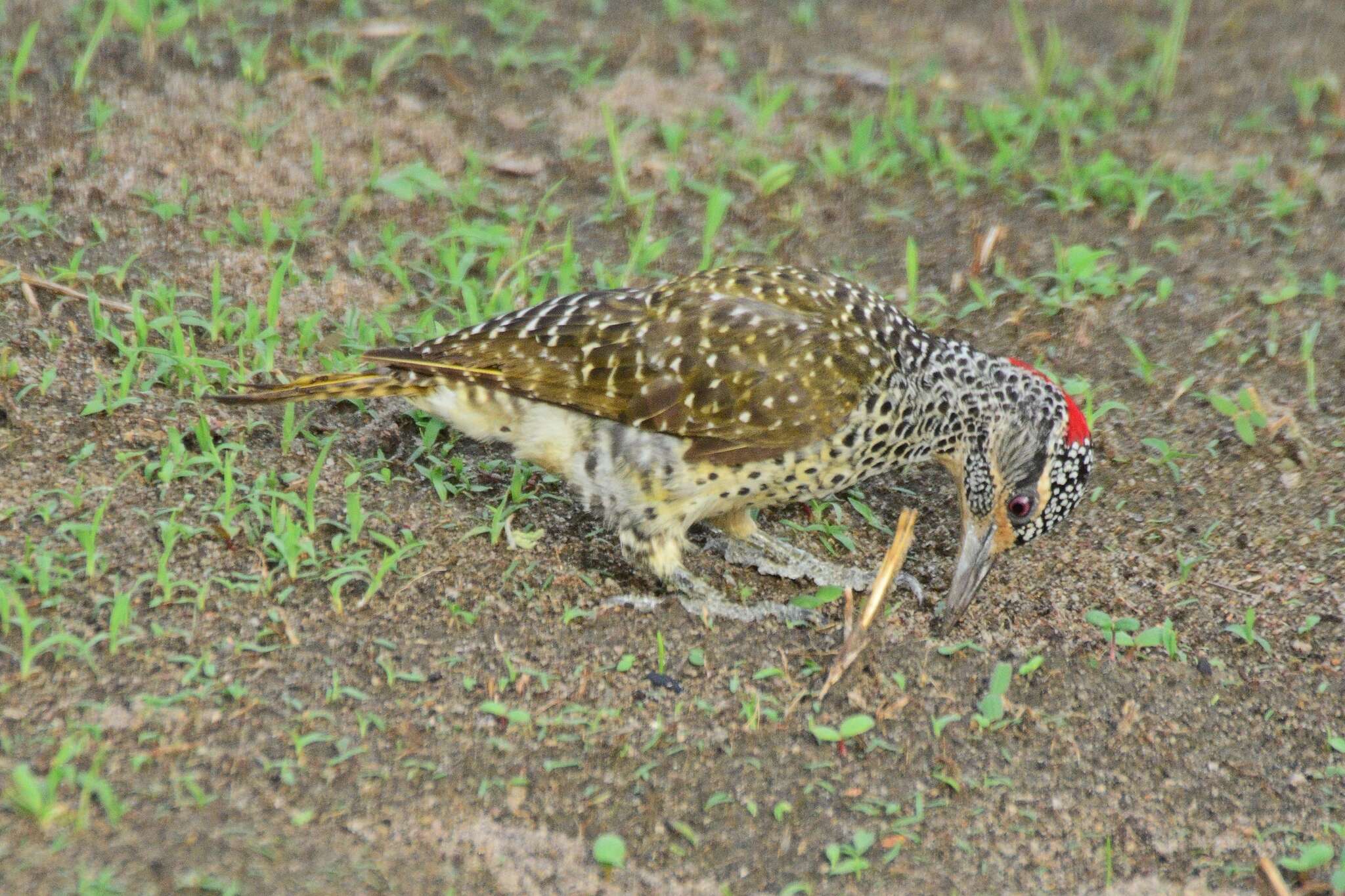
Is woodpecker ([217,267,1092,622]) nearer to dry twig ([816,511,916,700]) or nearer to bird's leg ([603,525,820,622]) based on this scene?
bird's leg ([603,525,820,622])

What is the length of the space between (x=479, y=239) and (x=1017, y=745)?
10.6 feet

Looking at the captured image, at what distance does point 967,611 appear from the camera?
16.3 ft

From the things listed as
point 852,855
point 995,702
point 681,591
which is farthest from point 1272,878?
point 681,591

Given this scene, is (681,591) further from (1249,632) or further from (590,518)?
(1249,632)

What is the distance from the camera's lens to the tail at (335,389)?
15.8ft

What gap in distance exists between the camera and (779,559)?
5.22 m

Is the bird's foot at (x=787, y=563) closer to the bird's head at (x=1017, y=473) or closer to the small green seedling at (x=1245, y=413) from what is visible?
the bird's head at (x=1017, y=473)

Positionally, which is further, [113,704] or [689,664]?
[689,664]

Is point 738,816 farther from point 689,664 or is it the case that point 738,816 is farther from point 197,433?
point 197,433

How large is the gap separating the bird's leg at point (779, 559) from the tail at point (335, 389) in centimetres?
123

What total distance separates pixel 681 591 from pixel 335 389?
1.35 m

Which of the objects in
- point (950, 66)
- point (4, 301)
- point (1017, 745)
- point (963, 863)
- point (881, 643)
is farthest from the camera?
point (950, 66)

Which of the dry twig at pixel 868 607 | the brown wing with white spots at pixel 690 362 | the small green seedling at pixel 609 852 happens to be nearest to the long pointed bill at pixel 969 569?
the dry twig at pixel 868 607

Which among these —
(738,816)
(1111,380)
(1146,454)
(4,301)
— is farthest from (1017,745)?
(4,301)
